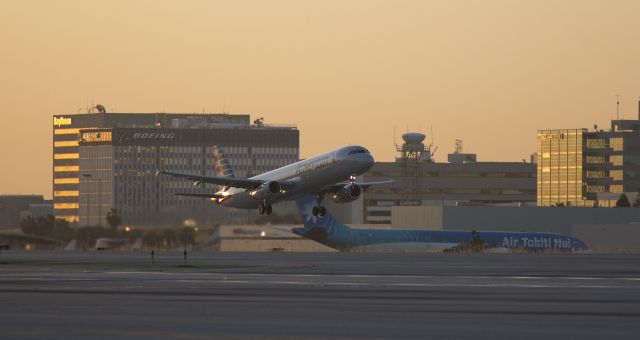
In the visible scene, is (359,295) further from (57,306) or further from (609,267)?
(609,267)

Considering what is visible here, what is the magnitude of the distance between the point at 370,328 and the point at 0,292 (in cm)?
2221

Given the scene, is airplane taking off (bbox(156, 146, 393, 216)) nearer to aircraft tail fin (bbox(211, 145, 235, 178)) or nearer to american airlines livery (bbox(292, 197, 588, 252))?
aircraft tail fin (bbox(211, 145, 235, 178))

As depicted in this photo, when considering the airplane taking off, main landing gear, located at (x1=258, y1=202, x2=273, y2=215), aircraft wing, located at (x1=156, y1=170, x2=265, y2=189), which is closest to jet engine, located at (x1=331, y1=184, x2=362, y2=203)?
the airplane taking off

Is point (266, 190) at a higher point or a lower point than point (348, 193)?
higher

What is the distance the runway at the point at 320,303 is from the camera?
136 ft

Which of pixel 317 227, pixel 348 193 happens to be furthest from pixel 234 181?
pixel 317 227

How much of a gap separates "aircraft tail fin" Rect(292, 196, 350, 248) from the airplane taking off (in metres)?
23.3

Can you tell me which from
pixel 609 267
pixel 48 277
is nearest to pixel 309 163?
pixel 609 267

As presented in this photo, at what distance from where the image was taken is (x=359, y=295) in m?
57.1

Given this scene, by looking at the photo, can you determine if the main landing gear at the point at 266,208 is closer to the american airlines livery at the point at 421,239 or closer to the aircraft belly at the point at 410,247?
the american airlines livery at the point at 421,239

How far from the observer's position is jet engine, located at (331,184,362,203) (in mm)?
105688

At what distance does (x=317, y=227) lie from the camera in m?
144

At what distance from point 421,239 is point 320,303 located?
91.7m

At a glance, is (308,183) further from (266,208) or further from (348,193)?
(266,208)
